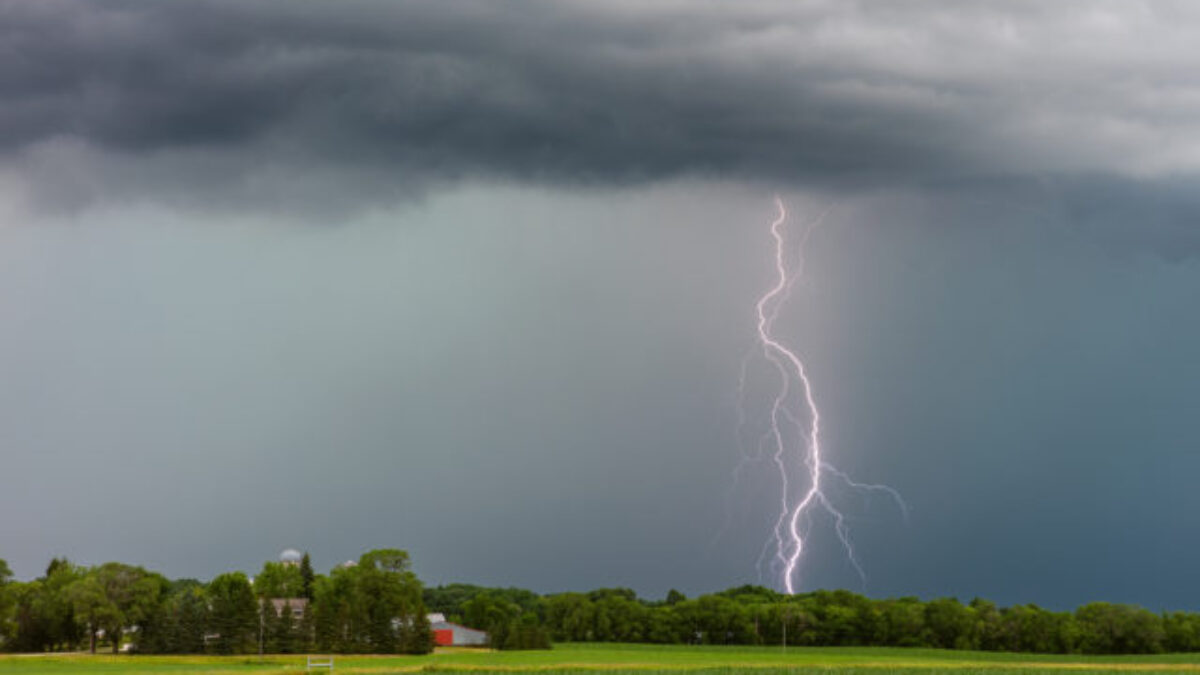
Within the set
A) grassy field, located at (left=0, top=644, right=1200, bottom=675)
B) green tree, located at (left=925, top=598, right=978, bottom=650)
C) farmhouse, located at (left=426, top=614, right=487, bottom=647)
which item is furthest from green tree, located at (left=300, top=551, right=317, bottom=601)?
green tree, located at (left=925, top=598, right=978, bottom=650)

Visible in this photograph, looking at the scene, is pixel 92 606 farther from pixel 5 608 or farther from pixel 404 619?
pixel 404 619

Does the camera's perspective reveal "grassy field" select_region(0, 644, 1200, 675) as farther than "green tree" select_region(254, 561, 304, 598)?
No

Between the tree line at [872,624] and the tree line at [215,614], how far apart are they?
2742 centimetres

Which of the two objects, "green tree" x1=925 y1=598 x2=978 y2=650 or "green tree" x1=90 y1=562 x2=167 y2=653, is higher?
"green tree" x1=90 y1=562 x2=167 y2=653

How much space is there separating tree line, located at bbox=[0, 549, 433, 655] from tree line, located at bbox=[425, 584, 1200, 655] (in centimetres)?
2742

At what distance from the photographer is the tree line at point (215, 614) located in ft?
324

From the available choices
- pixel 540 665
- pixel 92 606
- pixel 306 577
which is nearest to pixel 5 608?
pixel 92 606

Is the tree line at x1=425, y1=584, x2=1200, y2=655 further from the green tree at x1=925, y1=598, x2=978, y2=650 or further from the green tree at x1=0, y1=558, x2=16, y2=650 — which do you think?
the green tree at x1=0, y1=558, x2=16, y2=650

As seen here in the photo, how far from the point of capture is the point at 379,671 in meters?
69.0

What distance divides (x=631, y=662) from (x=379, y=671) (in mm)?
16006

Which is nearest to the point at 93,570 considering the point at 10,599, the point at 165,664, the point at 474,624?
the point at 10,599

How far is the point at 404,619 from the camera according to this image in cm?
10438

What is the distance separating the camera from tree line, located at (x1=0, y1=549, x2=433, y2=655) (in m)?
98.8

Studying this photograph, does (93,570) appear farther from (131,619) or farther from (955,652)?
(955,652)
